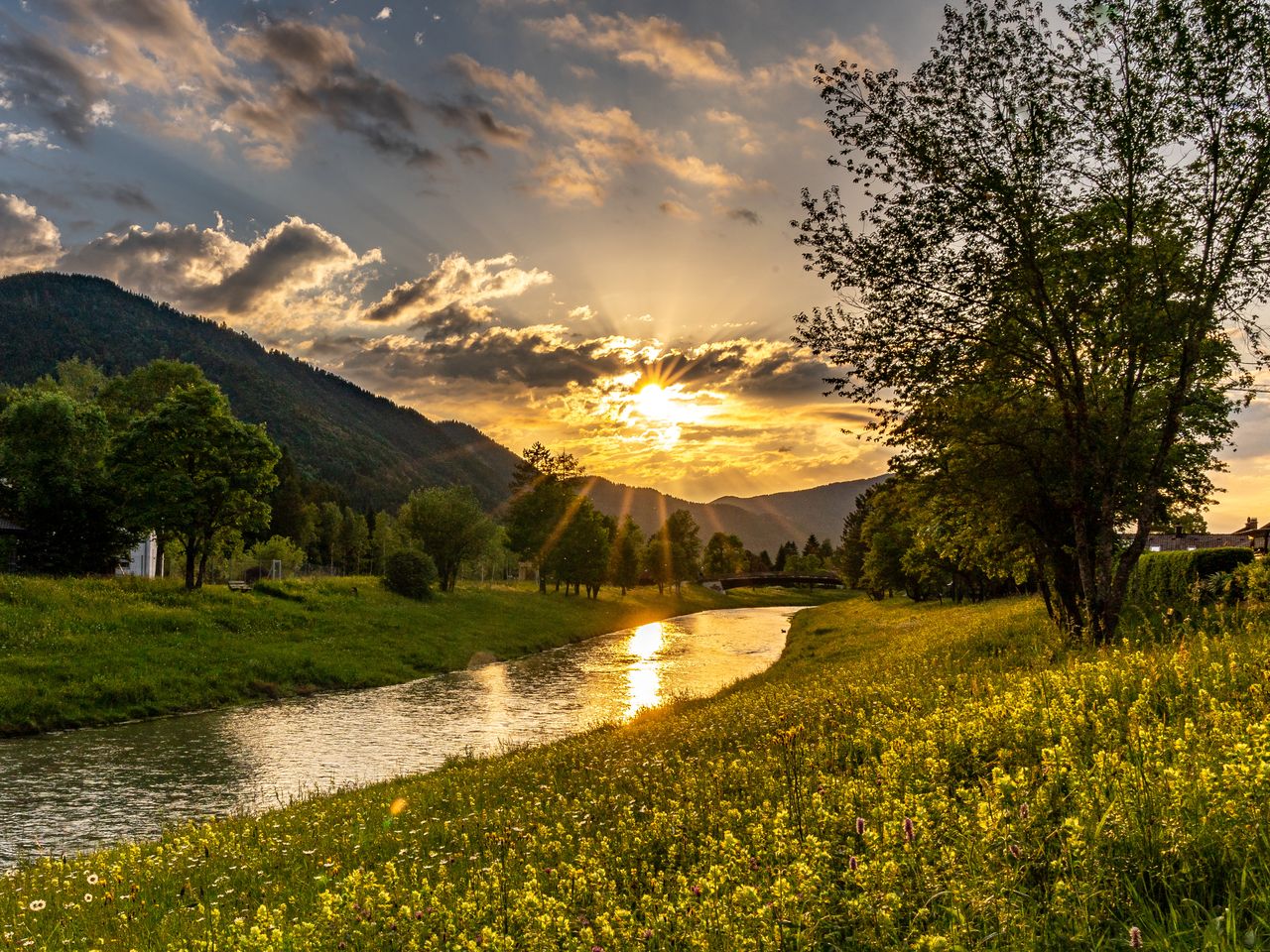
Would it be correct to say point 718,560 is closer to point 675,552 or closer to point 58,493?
point 675,552

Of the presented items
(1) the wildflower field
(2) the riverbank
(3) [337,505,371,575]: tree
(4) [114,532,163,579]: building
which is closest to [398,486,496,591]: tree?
(2) the riverbank

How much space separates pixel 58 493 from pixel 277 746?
A: 40087 millimetres

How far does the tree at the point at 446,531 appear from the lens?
77.8 metres

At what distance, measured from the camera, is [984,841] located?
4996mm

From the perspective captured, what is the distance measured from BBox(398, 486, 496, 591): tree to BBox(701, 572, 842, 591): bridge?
294ft

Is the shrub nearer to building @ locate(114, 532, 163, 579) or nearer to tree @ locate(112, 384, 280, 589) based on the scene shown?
tree @ locate(112, 384, 280, 589)

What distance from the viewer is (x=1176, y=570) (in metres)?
26.1

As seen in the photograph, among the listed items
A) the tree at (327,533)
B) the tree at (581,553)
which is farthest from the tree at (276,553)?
the tree at (581,553)

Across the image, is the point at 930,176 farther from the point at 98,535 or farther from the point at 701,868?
the point at 98,535

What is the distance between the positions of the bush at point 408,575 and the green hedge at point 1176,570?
50353mm

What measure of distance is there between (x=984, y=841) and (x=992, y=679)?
9.12m

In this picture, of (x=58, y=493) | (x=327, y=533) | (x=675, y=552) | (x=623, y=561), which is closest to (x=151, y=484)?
(x=58, y=493)

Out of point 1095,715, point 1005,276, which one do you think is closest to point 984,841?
point 1095,715

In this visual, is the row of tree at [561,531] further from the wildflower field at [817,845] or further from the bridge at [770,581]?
the wildflower field at [817,845]
